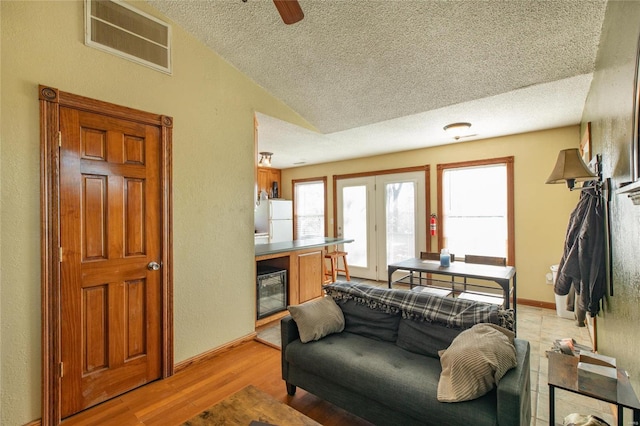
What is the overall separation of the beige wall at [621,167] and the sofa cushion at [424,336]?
797mm

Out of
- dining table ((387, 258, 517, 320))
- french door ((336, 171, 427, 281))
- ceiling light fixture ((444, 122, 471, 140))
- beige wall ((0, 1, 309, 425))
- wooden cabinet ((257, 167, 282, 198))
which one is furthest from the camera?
wooden cabinet ((257, 167, 282, 198))

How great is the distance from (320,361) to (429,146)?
13.6 feet

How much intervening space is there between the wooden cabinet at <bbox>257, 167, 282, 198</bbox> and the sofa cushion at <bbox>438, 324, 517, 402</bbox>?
5584 millimetres

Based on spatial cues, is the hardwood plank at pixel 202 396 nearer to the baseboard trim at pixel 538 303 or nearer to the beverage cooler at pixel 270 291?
the beverage cooler at pixel 270 291

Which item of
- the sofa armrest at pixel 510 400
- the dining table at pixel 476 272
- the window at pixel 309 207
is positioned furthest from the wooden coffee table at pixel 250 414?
the window at pixel 309 207

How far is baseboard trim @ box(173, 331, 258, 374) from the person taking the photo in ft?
8.32

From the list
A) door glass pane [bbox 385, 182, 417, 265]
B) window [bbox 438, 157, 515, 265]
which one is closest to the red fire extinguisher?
window [bbox 438, 157, 515, 265]

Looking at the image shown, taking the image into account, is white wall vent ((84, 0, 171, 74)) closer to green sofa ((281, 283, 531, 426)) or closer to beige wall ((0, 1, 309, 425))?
beige wall ((0, 1, 309, 425))

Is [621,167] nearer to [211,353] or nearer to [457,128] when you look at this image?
[457,128]

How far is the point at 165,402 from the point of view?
2.12 metres

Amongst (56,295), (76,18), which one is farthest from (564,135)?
(56,295)

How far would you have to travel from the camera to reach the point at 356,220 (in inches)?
234

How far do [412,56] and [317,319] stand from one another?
229 centimetres

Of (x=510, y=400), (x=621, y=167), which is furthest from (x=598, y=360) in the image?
(x=621, y=167)
